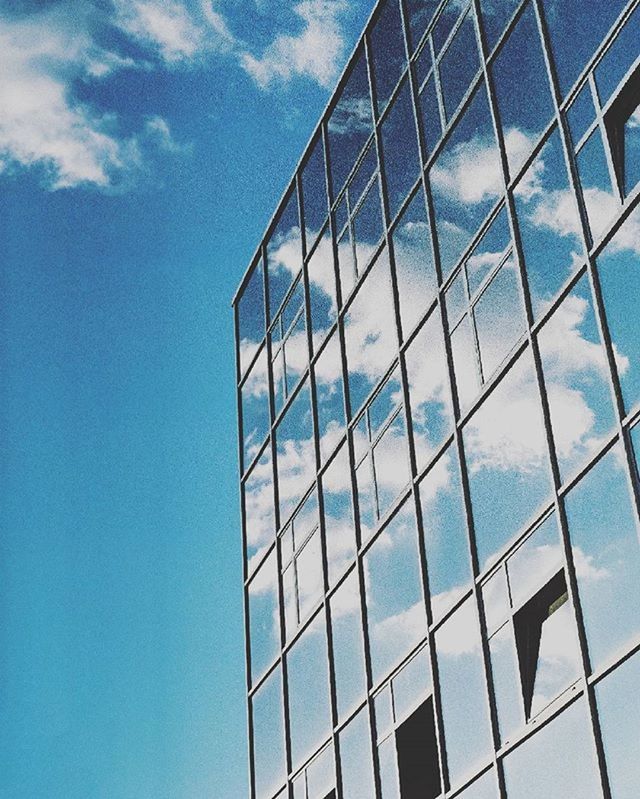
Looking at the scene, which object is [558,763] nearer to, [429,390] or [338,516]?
[429,390]

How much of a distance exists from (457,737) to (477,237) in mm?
6134

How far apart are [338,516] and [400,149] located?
18.3 feet

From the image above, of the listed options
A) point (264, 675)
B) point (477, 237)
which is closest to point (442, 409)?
point (477, 237)

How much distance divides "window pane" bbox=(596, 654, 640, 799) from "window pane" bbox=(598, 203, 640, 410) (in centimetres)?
260

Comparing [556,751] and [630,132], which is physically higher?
[630,132]

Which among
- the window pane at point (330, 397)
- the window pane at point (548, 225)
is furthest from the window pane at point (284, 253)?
the window pane at point (548, 225)

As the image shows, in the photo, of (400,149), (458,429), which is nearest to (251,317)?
(400,149)

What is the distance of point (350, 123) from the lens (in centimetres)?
2167

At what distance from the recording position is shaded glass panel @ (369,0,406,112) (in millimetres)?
20125

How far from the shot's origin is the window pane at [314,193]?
22.4 m

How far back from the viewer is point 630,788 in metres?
11.8

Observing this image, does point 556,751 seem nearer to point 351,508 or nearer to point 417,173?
point 351,508

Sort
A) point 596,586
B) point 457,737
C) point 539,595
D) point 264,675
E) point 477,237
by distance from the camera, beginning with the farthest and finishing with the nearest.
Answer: point 264,675, point 477,237, point 457,737, point 539,595, point 596,586

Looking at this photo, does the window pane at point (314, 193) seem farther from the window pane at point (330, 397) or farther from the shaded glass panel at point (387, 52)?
the window pane at point (330, 397)
